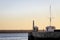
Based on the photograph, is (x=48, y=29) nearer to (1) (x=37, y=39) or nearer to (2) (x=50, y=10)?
(1) (x=37, y=39)

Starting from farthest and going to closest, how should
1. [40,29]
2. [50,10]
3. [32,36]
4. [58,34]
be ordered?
[50,10], [40,29], [32,36], [58,34]

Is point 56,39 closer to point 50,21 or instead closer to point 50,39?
point 50,39

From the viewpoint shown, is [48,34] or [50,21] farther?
[50,21]

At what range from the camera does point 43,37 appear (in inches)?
302

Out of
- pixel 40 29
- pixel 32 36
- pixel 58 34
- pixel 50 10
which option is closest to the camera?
pixel 58 34

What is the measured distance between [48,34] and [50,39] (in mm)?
239

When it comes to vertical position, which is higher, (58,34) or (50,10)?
(50,10)

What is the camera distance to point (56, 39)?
300 inches

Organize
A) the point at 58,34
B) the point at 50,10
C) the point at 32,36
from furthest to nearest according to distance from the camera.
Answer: the point at 50,10 < the point at 32,36 < the point at 58,34

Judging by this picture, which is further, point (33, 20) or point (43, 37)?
point (33, 20)

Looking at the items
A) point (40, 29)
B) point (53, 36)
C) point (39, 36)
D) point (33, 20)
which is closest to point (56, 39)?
point (53, 36)

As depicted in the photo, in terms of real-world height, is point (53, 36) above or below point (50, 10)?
below

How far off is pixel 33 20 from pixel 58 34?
7.08 ft

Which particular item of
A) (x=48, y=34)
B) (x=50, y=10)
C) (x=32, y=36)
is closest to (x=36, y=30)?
(x=32, y=36)
